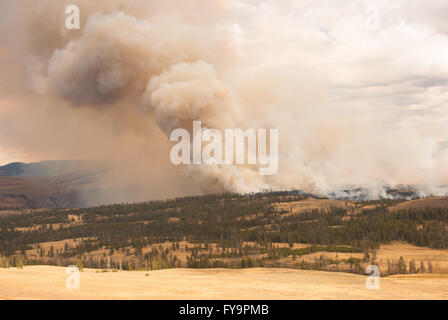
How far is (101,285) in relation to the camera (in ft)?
77.0

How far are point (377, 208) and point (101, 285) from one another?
309ft

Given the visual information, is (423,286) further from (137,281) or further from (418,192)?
(418,192)

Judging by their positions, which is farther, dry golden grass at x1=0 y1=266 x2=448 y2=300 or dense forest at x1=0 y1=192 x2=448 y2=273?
dense forest at x1=0 y1=192 x2=448 y2=273

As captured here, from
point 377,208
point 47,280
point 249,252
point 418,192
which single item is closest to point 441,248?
point 249,252

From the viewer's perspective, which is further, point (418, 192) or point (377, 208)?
point (418, 192)

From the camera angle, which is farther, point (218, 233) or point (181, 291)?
point (218, 233)

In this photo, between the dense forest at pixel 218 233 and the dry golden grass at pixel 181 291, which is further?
the dense forest at pixel 218 233

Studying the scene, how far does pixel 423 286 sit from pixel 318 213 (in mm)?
82584

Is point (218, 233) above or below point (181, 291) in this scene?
below

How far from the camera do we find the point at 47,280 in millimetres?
24422
